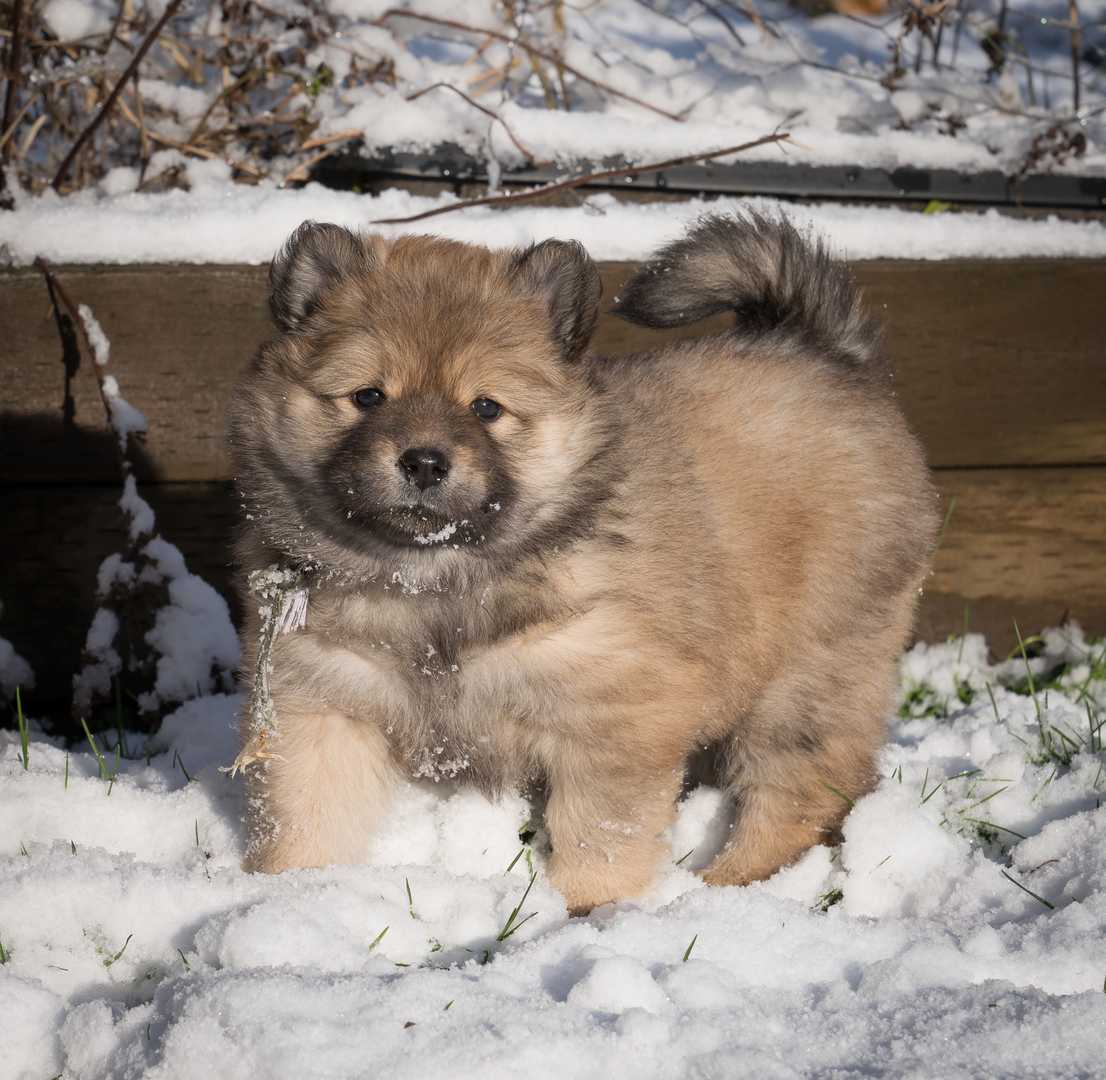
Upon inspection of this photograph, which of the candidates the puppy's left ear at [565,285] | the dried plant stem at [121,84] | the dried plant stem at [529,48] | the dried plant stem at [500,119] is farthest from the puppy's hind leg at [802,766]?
the dried plant stem at [121,84]

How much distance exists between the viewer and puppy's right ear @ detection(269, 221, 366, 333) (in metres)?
1.86

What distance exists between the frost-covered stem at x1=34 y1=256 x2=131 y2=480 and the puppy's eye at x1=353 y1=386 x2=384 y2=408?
3.86 feet

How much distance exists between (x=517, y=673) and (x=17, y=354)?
1860mm

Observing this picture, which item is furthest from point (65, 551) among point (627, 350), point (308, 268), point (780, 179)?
point (780, 179)

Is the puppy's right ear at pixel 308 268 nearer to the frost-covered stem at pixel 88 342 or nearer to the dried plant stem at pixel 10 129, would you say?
the frost-covered stem at pixel 88 342

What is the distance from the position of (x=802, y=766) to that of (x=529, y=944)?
0.88 meters

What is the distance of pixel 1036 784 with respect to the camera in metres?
2.27

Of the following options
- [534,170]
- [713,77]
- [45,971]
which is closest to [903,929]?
[45,971]

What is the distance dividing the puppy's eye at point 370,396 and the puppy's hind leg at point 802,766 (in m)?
1.05

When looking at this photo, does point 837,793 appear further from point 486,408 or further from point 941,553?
point 941,553

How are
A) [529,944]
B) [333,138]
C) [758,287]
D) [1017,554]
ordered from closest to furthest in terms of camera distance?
[529,944]
[758,287]
[333,138]
[1017,554]

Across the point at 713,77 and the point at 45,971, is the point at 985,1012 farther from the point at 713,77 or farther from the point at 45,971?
the point at 713,77

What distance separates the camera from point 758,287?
91.0 inches

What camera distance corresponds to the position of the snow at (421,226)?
9.12 feet
